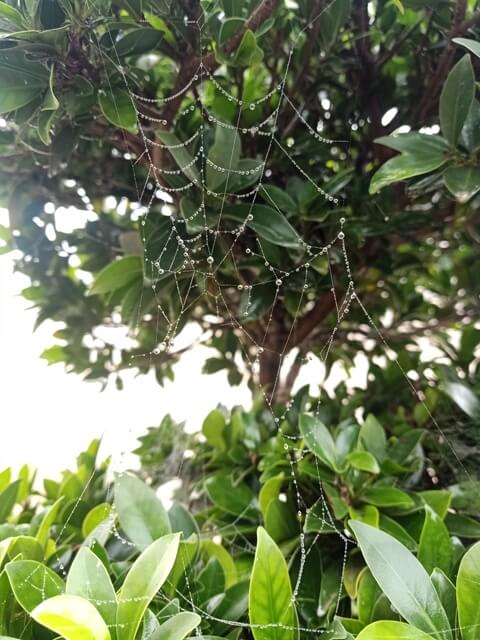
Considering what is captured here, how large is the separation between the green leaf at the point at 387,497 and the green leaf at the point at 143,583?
0.18 meters

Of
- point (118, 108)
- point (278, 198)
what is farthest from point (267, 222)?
point (118, 108)

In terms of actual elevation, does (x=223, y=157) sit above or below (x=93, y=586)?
above

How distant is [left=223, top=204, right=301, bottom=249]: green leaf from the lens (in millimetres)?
450

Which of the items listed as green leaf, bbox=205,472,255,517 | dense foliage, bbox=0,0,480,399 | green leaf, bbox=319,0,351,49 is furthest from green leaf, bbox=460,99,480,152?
green leaf, bbox=205,472,255,517

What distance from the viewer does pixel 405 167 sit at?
413mm

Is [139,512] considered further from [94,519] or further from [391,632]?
[391,632]

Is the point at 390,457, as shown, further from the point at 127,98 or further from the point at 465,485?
the point at 127,98

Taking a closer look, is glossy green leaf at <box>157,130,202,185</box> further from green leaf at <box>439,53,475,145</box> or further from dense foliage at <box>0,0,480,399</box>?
green leaf at <box>439,53,475,145</box>

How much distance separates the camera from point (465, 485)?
1.63 feet

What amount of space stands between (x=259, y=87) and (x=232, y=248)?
20 centimetres

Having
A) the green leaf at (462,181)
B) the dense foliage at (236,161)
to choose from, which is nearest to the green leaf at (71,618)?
the dense foliage at (236,161)

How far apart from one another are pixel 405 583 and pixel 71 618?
0.62 feet

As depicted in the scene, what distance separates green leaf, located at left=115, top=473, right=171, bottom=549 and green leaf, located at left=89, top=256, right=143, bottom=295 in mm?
185

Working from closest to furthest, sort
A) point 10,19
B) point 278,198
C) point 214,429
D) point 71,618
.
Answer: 1. point 71,618
2. point 10,19
3. point 278,198
4. point 214,429
